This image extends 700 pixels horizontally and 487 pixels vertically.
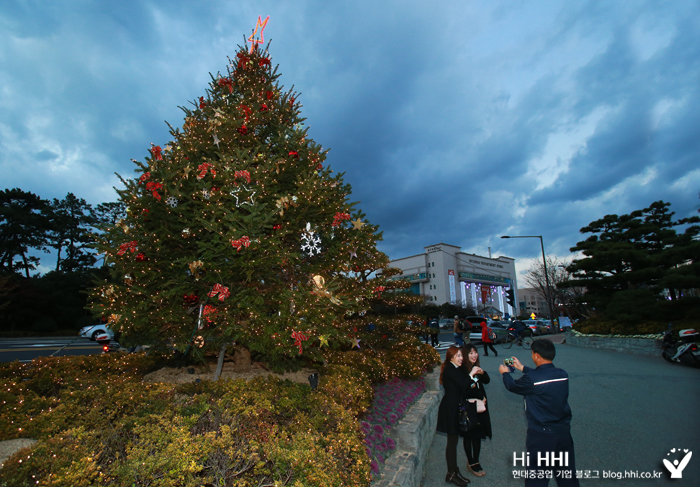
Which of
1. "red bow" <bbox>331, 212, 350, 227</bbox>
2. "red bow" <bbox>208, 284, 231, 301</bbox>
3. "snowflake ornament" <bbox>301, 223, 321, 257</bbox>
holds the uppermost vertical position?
"red bow" <bbox>331, 212, 350, 227</bbox>

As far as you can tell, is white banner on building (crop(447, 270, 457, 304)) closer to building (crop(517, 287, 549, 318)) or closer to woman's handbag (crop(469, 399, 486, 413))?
building (crop(517, 287, 549, 318))

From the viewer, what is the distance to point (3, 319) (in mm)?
26688

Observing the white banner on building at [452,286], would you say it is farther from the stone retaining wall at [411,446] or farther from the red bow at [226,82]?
the red bow at [226,82]

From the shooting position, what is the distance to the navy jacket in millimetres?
3113

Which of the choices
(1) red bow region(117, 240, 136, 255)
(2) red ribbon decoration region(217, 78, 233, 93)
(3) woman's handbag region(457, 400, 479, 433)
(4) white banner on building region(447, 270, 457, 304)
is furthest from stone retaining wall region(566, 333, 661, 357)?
(4) white banner on building region(447, 270, 457, 304)

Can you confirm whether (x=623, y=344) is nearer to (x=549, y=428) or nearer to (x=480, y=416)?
(x=480, y=416)

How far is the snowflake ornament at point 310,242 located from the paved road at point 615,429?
151 inches

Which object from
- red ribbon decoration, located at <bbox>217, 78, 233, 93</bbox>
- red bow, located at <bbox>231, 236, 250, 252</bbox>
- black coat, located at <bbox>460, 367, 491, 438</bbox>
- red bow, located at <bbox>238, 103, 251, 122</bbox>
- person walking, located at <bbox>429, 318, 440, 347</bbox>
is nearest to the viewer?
black coat, located at <bbox>460, 367, 491, 438</bbox>

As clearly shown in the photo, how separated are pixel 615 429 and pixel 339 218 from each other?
19.4 ft

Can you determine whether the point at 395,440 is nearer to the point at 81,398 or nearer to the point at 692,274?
the point at 81,398

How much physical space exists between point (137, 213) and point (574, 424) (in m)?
8.47

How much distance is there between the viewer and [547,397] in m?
3.14

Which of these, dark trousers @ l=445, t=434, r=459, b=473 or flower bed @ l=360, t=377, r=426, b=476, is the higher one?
flower bed @ l=360, t=377, r=426, b=476

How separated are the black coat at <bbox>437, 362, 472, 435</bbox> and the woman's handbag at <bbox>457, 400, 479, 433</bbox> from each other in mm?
59
